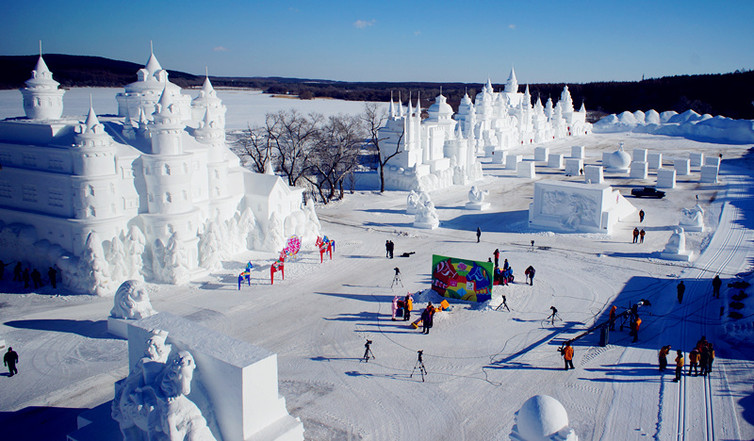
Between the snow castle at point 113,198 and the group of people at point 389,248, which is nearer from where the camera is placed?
the snow castle at point 113,198

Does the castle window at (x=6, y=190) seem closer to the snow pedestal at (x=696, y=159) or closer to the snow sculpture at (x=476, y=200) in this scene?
the snow sculpture at (x=476, y=200)

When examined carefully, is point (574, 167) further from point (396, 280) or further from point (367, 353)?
point (367, 353)

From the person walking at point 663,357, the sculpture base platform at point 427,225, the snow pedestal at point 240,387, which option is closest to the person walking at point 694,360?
the person walking at point 663,357

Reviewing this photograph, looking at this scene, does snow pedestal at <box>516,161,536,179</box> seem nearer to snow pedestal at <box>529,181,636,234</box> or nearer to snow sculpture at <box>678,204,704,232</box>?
snow pedestal at <box>529,181,636,234</box>

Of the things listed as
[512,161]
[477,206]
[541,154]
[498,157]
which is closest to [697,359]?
[477,206]

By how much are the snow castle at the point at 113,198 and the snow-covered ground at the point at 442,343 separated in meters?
1.40

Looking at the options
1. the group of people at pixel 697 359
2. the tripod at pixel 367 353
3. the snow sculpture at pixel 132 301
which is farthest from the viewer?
the snow sculpture at pixel 132 301

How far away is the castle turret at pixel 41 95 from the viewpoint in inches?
1051

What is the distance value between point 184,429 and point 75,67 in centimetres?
11200

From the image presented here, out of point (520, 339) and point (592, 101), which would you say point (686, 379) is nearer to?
point (520, 339)

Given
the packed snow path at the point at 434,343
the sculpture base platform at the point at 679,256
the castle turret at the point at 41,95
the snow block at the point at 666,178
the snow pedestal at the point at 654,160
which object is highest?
the castle turret at the point at 41,95

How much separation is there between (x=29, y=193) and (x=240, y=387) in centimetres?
1956

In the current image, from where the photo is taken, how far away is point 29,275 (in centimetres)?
2486

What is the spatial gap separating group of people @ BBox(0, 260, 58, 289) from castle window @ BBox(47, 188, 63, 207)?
276 cm
